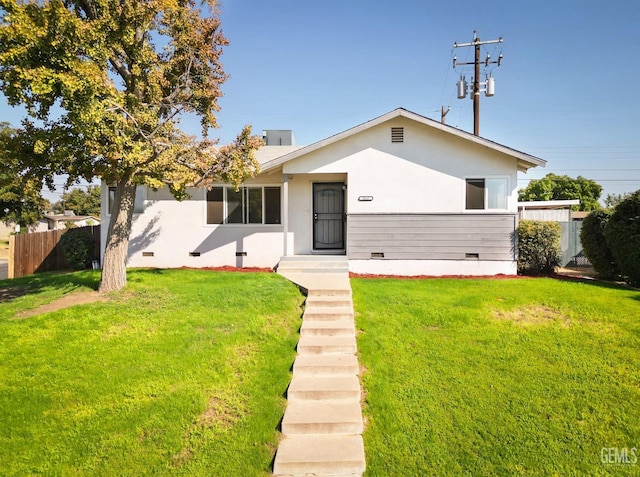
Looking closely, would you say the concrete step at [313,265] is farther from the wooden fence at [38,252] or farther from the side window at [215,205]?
the wooden fence at [38,252]

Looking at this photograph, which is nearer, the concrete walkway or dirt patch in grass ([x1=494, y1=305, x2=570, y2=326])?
the concrete walkway

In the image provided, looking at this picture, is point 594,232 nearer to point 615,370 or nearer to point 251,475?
point 615,370

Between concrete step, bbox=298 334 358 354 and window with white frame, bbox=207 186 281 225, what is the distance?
623cm

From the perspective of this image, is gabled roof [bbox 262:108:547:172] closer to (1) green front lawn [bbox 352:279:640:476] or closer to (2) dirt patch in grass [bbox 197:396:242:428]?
(1) green front lawn [bbox 352:279:640:476]

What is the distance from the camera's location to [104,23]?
609 cm

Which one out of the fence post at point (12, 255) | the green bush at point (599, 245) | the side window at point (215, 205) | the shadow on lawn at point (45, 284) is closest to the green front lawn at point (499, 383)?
the green bush at point (599, 245)

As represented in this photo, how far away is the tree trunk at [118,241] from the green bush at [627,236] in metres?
11.9

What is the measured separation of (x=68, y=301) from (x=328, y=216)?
23.5 feet

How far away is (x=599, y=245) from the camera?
33.0ft

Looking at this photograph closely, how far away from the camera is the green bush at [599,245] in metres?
9.84

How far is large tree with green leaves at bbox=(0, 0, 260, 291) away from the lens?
5.32 m

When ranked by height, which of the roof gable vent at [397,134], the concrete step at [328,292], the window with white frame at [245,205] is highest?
the roof gable vent at [397,134]

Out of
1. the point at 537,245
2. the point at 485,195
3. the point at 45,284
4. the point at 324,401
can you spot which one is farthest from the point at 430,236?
the point at 45,284

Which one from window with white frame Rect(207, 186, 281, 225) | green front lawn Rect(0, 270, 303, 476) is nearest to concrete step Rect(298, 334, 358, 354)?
green front lawn Rect(0, 270, 303, 476)
